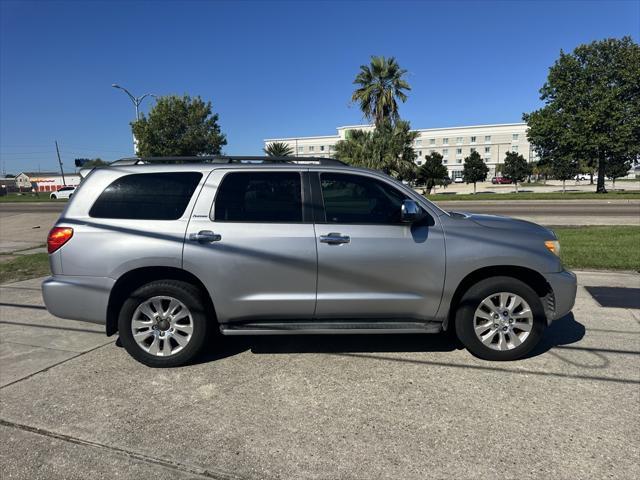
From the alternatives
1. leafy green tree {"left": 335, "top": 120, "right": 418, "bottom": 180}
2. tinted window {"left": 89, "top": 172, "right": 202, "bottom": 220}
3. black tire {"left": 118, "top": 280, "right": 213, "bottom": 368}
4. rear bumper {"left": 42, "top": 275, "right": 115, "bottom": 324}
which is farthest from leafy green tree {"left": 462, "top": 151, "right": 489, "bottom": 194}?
rear bumper {"left": 42, "top": 275, "right": 115, "bottom": 324}

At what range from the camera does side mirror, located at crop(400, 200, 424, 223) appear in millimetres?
3914

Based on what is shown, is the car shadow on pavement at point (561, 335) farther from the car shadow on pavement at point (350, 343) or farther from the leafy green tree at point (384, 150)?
the leafy green tree at point (384, 150)

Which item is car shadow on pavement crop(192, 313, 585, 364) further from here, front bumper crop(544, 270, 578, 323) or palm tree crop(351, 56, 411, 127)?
palm tree crop(351, 56, 411, 127)

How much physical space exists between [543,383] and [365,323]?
5.00ft

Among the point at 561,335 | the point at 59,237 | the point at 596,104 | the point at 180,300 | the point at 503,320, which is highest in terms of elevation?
the point at 596,104

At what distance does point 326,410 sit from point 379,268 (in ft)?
4.23

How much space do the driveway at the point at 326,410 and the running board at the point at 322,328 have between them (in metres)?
0.34

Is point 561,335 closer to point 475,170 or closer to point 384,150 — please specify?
point 384,150

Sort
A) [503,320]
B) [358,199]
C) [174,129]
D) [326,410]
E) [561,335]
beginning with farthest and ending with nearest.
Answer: [174,129] → [561,335] → [358,199] → [503,320] → [326,410]

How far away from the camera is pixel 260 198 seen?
419cm

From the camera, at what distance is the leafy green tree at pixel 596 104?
33.4 m

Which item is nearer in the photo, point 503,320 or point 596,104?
point 503,320

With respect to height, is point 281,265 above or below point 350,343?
above

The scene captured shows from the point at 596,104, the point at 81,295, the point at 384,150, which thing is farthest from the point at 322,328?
the point at 596,104
